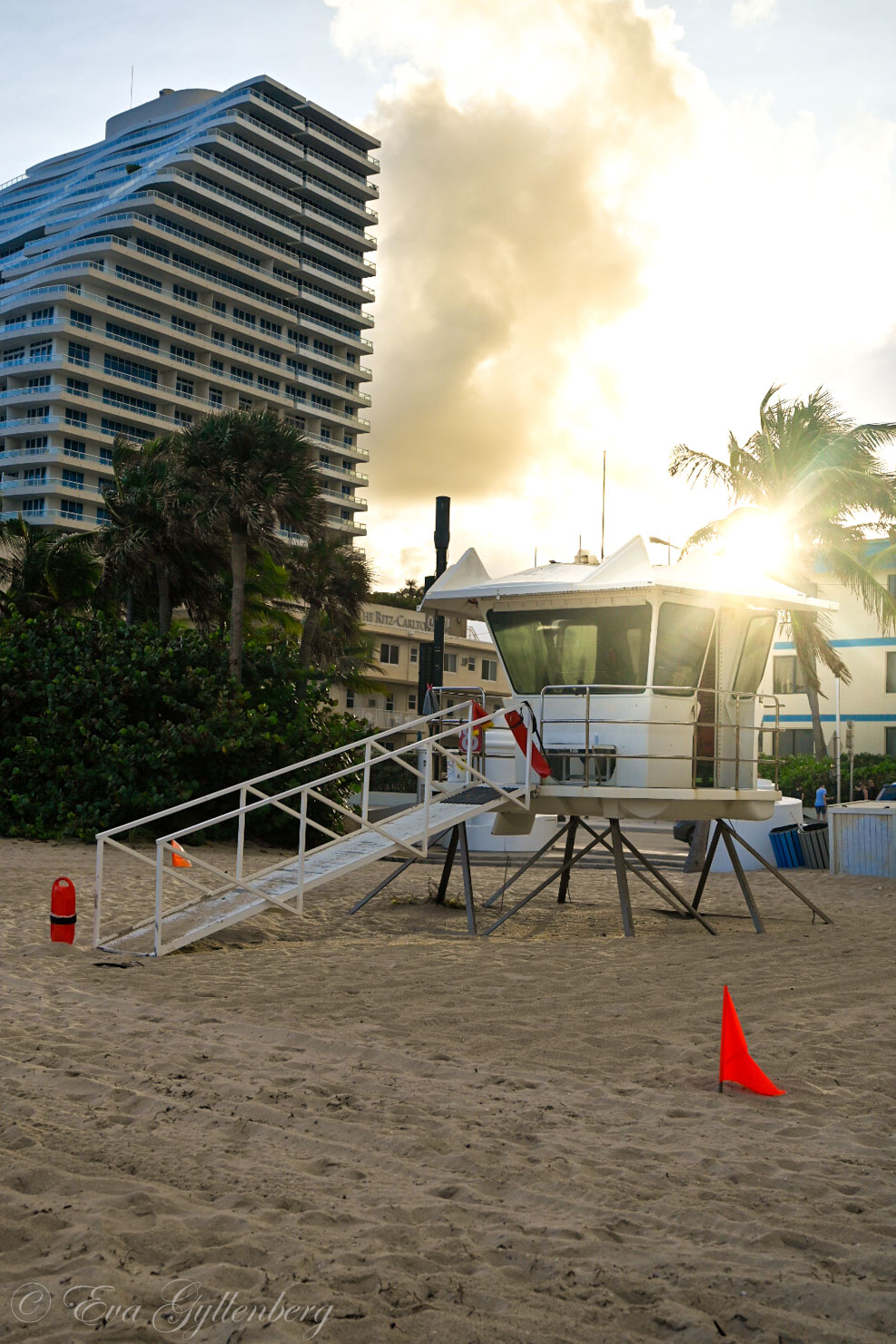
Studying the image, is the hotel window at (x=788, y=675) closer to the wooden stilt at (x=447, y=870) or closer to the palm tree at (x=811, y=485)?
the palm tree at (x=811, y=485)

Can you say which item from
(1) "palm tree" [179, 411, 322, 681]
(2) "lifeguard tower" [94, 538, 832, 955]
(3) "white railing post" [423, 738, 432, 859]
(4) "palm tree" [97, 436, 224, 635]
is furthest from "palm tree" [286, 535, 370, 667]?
(3) "white railing post" [423, 738, 432, 859]

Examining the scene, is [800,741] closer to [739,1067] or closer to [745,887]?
[745,887]

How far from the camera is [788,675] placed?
145ft

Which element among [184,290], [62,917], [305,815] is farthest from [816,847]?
[184,290]

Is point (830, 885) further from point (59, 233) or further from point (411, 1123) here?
point (59, 233)

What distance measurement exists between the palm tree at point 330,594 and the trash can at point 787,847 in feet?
55.7

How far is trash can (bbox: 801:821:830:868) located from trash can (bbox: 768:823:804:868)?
0.46ft

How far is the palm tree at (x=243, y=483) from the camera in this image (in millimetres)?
26844

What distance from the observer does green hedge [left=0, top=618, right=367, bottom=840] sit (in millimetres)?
23578

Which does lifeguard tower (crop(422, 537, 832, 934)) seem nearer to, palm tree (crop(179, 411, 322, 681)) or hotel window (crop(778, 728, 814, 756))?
palm tree (crop(179, 411, 322, 681))

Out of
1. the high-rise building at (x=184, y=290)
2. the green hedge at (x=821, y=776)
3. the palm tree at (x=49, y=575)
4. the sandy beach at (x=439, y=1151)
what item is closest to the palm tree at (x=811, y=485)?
the green hedge at (x=821, y=776)

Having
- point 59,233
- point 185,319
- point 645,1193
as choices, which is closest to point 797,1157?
point 645,1193

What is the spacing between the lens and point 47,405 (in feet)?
295

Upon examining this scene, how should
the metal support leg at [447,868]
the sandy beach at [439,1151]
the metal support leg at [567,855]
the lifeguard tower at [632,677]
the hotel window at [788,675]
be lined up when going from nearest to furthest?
the sandy beach at [439,1151], the lifeguard tower at [632,677], the metal support leg at [447,868], the metal support leg at [567,855], the hotel window at [788,675]
